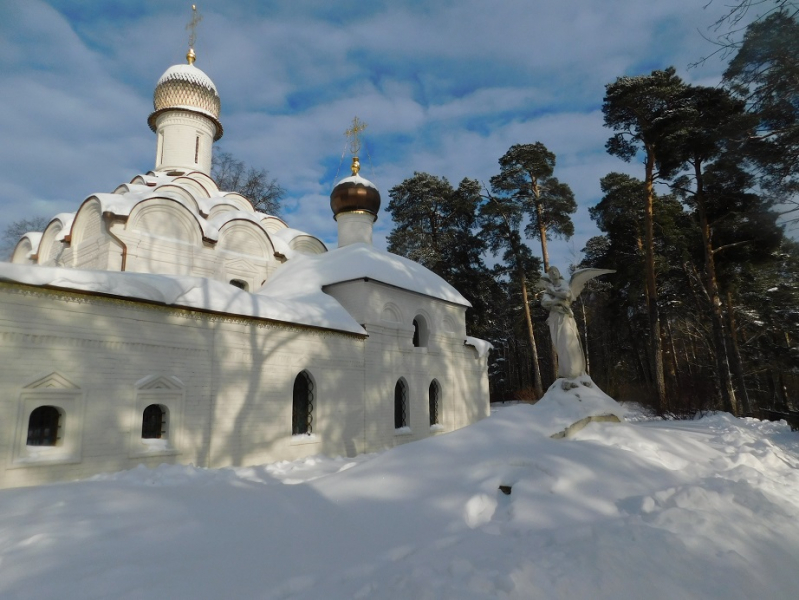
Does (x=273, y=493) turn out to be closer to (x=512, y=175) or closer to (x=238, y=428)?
(x=238, y=428)

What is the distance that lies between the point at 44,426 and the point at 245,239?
8207 mm

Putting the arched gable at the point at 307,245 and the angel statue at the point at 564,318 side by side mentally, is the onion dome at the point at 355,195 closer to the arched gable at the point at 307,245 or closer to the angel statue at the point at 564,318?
the arched gable at the point at 307,245

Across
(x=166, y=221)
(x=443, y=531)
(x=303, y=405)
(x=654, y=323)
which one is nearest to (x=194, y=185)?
(x=166, y=221)

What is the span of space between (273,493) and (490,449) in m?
2.43

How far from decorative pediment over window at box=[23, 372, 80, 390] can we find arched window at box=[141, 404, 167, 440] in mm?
1282

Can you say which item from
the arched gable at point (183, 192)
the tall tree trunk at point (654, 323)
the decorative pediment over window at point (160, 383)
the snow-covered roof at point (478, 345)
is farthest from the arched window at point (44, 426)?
the tall tree trunk at point (654, 323)

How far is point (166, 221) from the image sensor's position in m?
12.5

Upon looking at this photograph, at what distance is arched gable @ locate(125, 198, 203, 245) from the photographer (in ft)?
39.2

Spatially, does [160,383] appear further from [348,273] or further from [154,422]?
[348,273]

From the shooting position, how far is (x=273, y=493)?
5223 millimetres

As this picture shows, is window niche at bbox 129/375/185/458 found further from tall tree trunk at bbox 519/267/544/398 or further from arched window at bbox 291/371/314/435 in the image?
tall tree trunk at bbox 519/267/544/398

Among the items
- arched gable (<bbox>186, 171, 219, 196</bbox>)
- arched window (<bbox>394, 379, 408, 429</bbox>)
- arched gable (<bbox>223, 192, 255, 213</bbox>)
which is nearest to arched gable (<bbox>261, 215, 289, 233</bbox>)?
arched gable (<bbox>223, 192, 255, 213</bbox>)

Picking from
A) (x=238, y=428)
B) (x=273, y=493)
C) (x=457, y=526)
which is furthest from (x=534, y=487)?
(x=238, y=428)

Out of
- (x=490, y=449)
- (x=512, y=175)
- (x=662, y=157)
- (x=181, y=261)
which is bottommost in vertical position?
(x=490, y=449)
